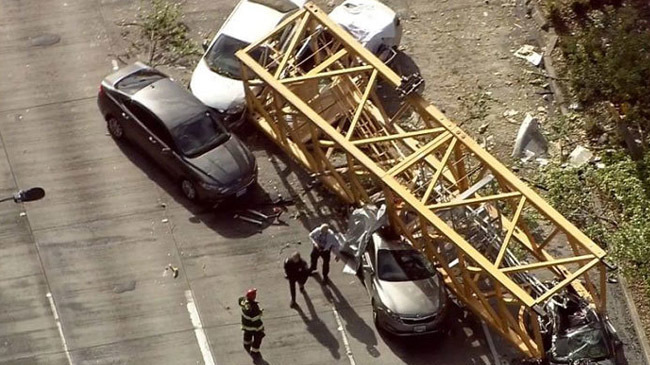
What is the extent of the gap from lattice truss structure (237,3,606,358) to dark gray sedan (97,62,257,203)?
1147 mm

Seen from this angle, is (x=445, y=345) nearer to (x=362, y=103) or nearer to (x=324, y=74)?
(x=362, y=103)

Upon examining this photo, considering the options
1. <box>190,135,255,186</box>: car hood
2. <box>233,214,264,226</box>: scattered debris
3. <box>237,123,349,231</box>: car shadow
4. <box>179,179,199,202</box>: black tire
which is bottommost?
<box>233,214,264,226</box>: scattered debris

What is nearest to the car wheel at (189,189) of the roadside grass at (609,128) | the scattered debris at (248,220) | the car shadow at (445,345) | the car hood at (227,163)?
the car hood at (227,163)

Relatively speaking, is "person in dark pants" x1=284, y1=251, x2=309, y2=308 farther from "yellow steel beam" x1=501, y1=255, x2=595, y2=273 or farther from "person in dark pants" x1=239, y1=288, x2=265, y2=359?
"yellow steel beam" x1=501, y1=255, x2=595, y2=273

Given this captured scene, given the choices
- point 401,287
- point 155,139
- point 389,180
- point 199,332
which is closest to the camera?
point 389,180

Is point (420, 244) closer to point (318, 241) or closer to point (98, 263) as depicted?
point (318, 241)

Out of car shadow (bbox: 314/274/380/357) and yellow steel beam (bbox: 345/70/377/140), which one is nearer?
car shadow (bbox: 314/274/380/357)

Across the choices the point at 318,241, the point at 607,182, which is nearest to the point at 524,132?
the point at 607,182

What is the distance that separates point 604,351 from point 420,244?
3.88 meters

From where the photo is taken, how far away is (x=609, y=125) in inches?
921

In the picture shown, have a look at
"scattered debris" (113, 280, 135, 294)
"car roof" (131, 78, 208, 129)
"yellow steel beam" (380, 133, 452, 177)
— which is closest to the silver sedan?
"yellow steel beam" (380, 133, 452, 177)

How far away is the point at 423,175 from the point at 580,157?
421 centimetres

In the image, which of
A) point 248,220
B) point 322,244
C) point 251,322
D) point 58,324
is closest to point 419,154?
point 322,244

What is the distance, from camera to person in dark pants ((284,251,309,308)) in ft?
63.5
